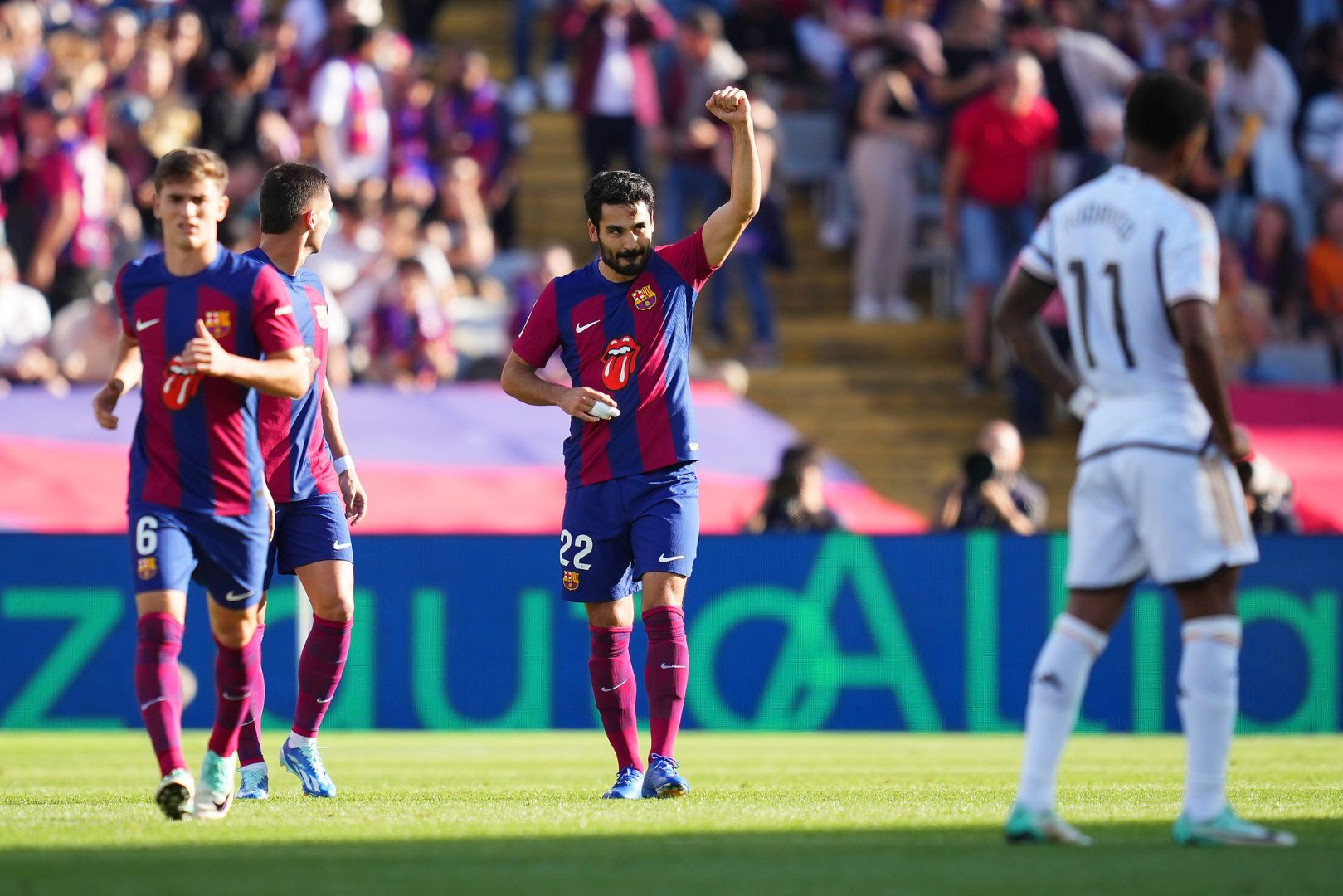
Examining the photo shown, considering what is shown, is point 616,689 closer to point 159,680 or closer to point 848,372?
point 159,680

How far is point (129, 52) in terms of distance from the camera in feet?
59.5

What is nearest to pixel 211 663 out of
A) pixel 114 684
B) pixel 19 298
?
pixel 114 684

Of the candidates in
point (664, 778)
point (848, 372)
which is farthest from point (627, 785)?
point (848, 372)

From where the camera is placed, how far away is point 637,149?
61.6 ft

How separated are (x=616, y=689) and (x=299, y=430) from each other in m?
1.54

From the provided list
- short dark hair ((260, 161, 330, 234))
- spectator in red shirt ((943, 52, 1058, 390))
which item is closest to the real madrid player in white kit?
short dark hair ((260, 161, 330, 234))

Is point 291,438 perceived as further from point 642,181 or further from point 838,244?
point 838,244

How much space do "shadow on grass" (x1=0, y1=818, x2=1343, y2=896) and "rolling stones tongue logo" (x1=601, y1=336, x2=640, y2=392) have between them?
204 centimetres

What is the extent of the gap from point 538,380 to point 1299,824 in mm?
3167

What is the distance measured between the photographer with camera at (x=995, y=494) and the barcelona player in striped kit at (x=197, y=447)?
24.8 feet

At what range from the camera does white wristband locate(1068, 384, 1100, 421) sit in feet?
20.4

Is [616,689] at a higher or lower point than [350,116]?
lower

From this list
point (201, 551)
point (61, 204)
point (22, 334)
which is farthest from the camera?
point (61, 204)

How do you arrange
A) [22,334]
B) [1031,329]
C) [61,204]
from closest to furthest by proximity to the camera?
[1031,329]
[22,334]
[61,204]
